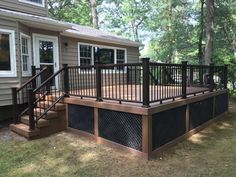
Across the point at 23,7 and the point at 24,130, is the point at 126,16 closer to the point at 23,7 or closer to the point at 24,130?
the point at 23,7

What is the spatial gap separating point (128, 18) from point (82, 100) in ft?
74.1

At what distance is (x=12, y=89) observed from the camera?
5980mm

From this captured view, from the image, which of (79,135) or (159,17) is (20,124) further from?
(159,17)

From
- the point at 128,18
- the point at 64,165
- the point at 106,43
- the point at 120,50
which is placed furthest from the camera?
the point at 128,18

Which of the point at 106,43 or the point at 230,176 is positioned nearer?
the point at 230,176

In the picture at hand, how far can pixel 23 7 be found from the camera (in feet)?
25.3

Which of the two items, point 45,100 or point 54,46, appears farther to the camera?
point 54,46

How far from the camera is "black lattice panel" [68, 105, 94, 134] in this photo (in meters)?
5.66

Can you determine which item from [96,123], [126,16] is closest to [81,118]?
[96,123]

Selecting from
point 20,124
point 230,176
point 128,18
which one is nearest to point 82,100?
point 20,124

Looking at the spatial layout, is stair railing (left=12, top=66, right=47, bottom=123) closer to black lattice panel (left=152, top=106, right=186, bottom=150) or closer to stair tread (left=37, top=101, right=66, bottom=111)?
stair tread (left=37, top=101, right=66, bottom=111)

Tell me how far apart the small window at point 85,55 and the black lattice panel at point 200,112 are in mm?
5529

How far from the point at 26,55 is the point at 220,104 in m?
6.93

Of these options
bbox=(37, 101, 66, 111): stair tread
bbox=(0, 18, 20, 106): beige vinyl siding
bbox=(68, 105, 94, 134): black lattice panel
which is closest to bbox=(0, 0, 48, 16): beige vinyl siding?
bbox=(0, 18, 20, 106): beige vinyl siding
